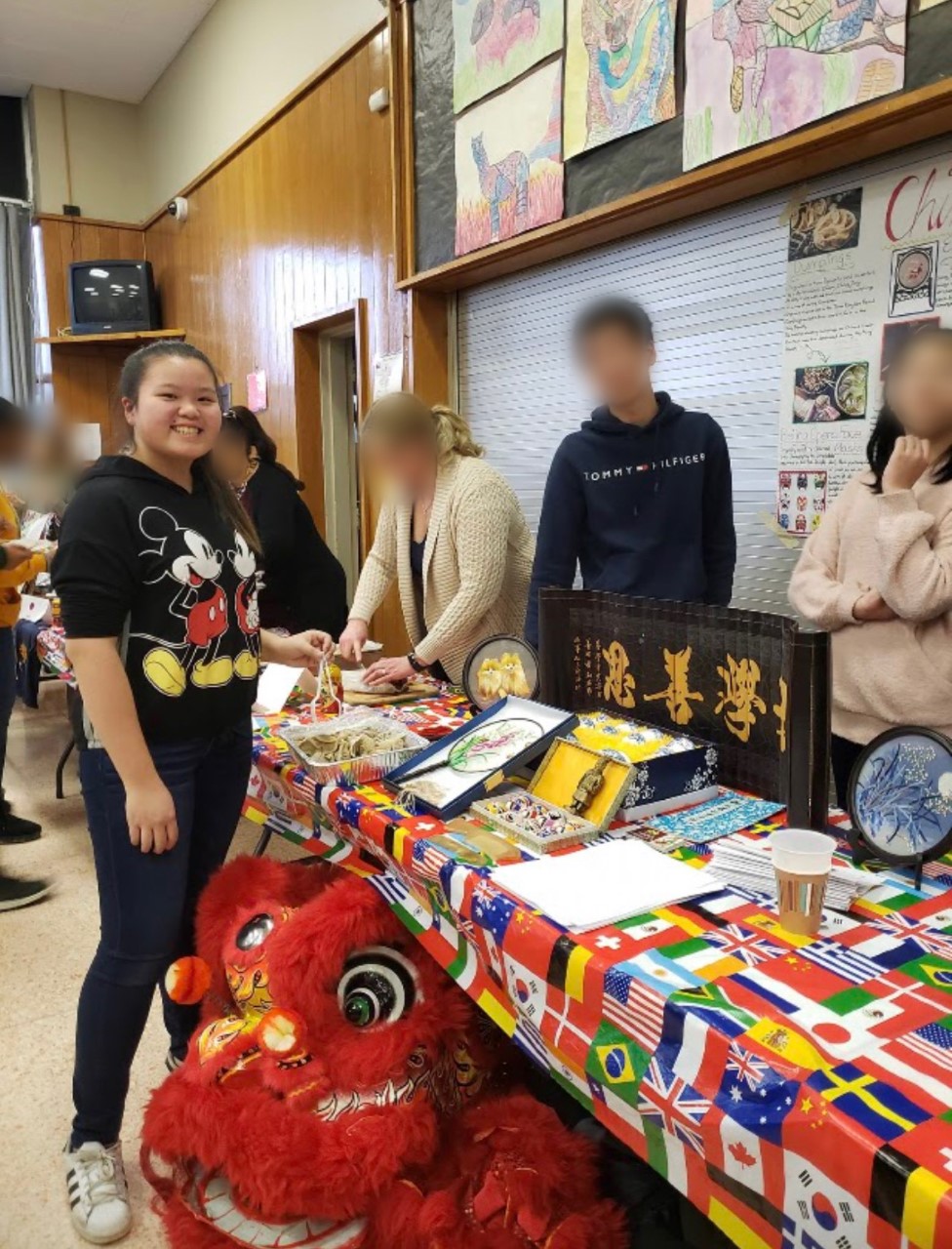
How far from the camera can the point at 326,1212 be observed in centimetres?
114

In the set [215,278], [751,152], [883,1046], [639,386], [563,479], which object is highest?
[215,278]

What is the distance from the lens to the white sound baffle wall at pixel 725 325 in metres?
2.17

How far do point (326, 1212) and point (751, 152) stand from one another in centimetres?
208

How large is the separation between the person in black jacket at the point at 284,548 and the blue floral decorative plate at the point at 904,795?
5.59ft

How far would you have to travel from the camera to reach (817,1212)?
0.71 m

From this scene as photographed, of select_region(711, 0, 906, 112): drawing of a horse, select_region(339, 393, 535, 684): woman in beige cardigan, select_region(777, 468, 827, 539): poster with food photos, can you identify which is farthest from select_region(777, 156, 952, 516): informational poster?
select_region(339, 393, 535, 684): woman in beige cardigan

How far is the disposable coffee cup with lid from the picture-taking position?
0.93 metres

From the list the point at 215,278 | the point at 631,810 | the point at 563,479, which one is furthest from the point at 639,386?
the point at 215,278

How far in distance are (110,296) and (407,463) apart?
4418 millimetres

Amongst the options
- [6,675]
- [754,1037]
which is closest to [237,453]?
[6,675]

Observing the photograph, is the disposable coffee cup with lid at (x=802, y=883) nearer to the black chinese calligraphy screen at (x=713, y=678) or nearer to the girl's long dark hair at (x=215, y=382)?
the black chinese calligraphy screen at (x=713, y=678)

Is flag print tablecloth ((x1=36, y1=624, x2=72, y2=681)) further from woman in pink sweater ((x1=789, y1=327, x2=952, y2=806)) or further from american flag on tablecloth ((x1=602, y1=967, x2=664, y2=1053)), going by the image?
american flag on tablecloth ((x1=602, y1=967, x2=664, y2=1053))

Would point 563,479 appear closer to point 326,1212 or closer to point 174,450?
point 174,450

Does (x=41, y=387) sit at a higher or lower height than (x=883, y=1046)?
higher
